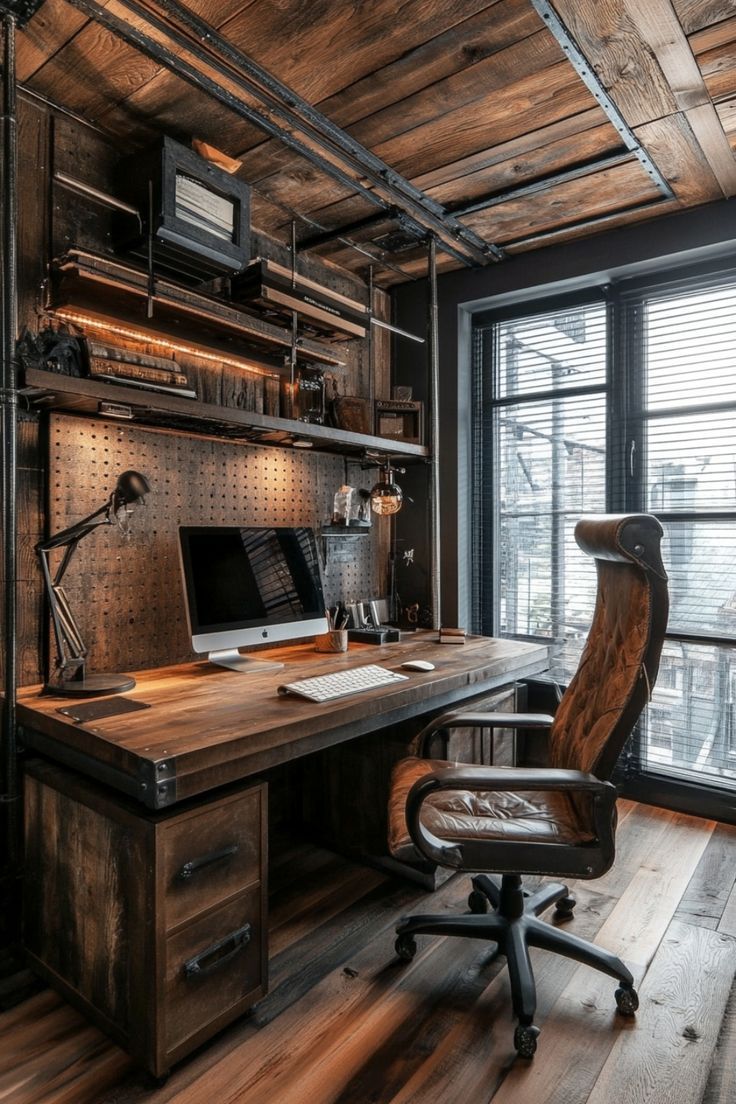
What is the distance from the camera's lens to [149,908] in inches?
58.1

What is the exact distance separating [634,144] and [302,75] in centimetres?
123

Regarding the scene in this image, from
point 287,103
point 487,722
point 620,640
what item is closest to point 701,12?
point 287,103

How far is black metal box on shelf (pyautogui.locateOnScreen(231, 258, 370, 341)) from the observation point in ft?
8.34

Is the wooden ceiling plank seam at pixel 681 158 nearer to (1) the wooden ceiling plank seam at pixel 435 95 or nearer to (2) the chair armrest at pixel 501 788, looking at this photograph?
(1) the wooden ceiling plank seam at pixel 435 95

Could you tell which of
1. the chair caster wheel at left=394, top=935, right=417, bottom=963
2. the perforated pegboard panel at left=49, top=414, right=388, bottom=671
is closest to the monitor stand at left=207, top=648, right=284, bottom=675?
the perforated pegboard panel at left=49, top=414, right=388, bottom=671

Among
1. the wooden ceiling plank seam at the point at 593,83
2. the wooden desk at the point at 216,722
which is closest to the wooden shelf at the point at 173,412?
the wooden desk at the point at 216,722

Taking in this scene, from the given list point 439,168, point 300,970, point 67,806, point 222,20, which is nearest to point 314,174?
point 439,168

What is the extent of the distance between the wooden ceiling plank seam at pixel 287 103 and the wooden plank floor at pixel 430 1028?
2623 millimetres

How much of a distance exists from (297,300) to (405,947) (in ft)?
7.64

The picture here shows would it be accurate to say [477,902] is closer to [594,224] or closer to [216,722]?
[216,722]

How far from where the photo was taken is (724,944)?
80.7 inches

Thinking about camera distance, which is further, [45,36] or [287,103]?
[287,103]

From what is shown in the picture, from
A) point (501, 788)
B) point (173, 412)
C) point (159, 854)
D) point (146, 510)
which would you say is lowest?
point (159, 854)

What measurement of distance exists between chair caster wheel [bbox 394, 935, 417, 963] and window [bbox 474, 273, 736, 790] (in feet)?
5.39
